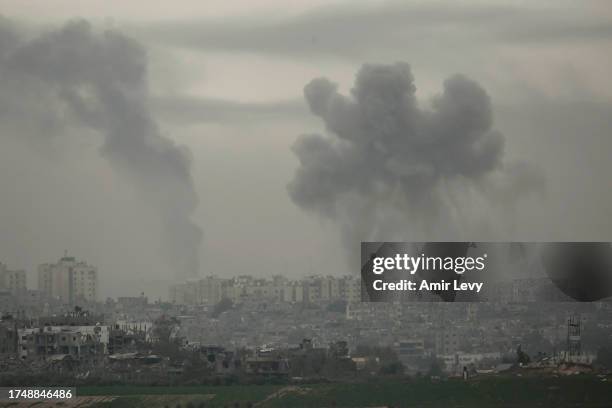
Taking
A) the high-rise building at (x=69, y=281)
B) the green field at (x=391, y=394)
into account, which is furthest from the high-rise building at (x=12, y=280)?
the green field at (x=391, y=394)

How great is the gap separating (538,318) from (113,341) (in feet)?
27.9

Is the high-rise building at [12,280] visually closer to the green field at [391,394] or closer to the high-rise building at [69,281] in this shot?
the high-rise building at [69,281]

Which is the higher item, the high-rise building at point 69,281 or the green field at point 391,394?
the high-rise building at point 69,281

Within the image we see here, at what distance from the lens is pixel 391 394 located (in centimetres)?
2450

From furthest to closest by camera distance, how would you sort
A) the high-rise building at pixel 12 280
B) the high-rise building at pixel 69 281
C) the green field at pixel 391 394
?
the high-rise building at pixel 69 281, the high-rise building at pixel 12 280, the green field at pixel 391 394

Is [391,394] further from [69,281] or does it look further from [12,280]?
[69,281]

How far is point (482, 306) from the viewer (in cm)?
3350

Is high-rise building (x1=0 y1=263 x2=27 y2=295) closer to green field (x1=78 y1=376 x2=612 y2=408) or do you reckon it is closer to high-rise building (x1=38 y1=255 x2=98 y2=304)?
high-rise building (x1=38 y1=255 x2=98 y2=304)

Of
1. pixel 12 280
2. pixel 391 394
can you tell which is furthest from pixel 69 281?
pixel 391 394

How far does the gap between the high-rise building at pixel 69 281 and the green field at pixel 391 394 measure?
10.6 metres

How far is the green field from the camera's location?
76.6ft

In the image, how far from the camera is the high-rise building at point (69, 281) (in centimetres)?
3603

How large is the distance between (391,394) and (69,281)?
1530 centimetres

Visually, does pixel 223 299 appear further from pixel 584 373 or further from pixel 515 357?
pixel 584 373
